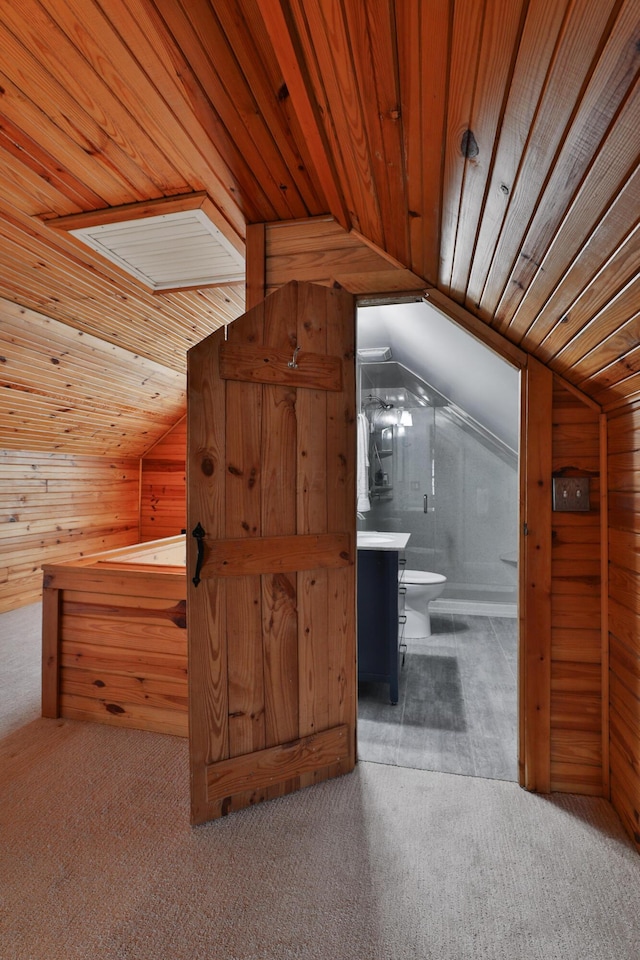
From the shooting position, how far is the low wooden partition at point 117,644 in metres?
2.25

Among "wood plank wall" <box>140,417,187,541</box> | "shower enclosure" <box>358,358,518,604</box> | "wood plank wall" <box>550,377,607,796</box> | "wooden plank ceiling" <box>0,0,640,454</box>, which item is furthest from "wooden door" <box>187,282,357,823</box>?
"wood plank wall" <box>140,417,187,541</box>

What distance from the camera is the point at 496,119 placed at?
89 centimetres

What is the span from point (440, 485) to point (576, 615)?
8.72ft

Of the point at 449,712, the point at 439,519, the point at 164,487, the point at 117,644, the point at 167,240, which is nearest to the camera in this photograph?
the point at 167,240

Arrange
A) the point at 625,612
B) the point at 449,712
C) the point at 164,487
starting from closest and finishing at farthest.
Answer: the point at 625,612, the point at 449,712, the point at 164,487

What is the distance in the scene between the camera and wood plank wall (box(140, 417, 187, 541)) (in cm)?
600

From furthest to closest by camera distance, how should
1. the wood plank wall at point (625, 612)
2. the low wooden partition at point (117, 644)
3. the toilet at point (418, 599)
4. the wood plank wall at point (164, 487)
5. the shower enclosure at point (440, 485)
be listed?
the wood plank wall at point (164, 487), the shower enclosure at point (440, 485), the toilet at point (418, 599), the low wooden partition at point (117, 644), the wood plank wall at point (625, 612)

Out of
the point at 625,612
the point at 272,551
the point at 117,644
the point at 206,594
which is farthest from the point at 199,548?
the point at 625,612

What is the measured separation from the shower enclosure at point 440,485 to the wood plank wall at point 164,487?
8.37 feet

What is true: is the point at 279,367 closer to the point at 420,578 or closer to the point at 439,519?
the point at 420,578

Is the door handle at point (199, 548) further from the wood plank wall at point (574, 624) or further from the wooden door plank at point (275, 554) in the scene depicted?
the wood plank wall at point (574, 624)

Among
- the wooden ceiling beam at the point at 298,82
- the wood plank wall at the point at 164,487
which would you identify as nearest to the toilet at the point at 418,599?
the wooden ceiling beam at the point at 298,82

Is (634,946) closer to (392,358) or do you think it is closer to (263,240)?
(263,240)

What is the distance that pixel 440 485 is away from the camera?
14.7 ft
